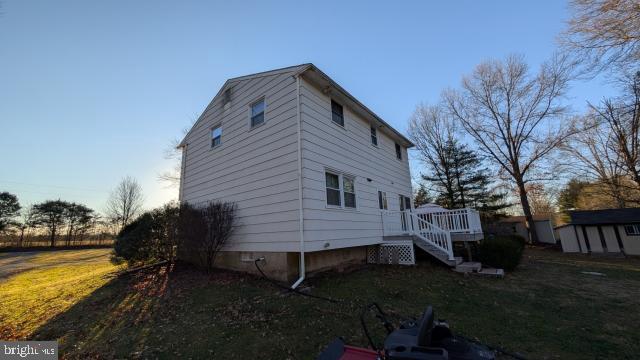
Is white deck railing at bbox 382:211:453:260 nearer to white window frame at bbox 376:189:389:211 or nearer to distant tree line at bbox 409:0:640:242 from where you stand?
white window frame at bbox 376:189:389:211

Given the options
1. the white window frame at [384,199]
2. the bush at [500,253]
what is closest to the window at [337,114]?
the white window frame at [384,199]

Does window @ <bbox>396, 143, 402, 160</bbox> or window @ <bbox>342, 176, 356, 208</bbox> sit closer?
window @ <bbox>342, 176, 356, 208</bbox>

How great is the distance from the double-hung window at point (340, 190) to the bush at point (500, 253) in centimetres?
537

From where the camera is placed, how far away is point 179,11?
27.0ft

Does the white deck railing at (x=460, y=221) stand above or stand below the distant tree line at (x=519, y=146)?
below

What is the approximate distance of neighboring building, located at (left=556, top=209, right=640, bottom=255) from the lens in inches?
588

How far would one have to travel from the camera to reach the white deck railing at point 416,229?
31.0 ft

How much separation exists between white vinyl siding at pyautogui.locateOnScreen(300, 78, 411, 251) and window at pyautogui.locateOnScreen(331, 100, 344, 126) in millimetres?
160

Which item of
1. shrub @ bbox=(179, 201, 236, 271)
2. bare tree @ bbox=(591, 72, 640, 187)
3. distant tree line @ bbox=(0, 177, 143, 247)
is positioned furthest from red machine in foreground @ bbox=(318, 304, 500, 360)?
distant tree line @ bbox=(0, 177, 143, 247)

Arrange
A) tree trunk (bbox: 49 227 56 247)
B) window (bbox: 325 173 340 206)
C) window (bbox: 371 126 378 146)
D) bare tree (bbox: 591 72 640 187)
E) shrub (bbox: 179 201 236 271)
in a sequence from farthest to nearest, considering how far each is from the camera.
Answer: tree trunk (bbox: 49 227 56 247), bare tree (bbox: 591 72 640 187), window (bbox: 371 126 378 146), shrub (bbox: 179 201 236 271), window (bbox: 325 173 340 206)

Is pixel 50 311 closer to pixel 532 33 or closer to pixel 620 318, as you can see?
pixel 620 318

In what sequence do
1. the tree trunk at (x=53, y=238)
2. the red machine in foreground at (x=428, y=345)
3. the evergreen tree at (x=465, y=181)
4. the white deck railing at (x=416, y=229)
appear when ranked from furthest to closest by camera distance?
1. the tree trunk at (x=53, y=238)
2. the evergreen tree at (x=465, y=181)
3. the white deck railing at (x=416, y=229)
4. the red machine in foreground at (x=428, y=345)

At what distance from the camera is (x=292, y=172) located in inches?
292

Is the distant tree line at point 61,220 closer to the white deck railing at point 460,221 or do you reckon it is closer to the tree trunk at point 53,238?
the tree trunk at point 53,238
